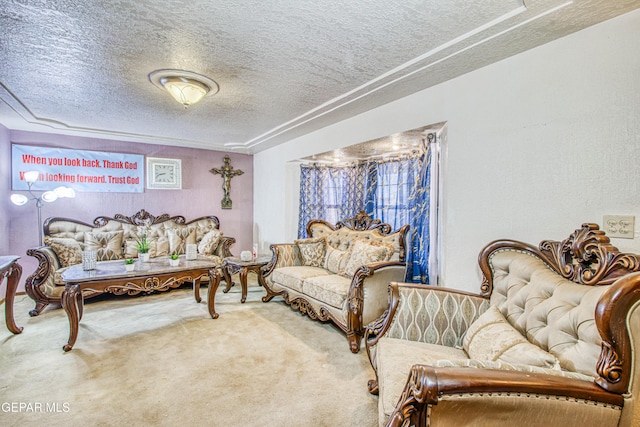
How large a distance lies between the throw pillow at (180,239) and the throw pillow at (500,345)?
4.20 meters

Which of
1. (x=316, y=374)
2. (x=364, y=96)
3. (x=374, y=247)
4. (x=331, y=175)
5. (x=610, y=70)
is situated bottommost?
(x=316, y=374)

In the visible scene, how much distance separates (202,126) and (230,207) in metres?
1.97

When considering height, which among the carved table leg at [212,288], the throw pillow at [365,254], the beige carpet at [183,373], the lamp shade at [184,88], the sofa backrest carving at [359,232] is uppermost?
the lamp shade at [184,88]

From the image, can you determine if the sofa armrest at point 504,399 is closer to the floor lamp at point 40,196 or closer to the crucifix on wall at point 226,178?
the floor lamp at point 40,196

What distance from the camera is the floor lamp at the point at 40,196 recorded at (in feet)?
12.6

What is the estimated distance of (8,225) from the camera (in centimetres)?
406

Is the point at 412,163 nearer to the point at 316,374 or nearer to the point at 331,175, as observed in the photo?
the point at 331,175

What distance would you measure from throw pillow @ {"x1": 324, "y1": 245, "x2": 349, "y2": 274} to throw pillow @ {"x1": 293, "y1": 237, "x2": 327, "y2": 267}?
0.09 metres

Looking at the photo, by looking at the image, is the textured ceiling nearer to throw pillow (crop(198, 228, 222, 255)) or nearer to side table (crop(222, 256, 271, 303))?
side table (crop(222, 256, 271, 303))

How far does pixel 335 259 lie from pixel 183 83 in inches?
92.6

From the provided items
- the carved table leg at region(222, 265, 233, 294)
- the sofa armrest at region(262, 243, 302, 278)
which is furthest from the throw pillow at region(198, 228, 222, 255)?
the sofa armrest at region(262, 243, 302, 278)

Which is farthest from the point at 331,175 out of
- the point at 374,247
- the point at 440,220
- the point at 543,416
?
the point at 543,416

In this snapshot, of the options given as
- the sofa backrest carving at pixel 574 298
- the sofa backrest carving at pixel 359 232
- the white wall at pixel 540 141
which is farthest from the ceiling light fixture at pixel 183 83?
the sofa backrest carving at pixel 574 298

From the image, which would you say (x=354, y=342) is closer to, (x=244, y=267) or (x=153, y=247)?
(x=244, y=267)
